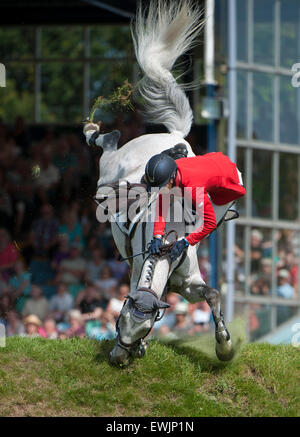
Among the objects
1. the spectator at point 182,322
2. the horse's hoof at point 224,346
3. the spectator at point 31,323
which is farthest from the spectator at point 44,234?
the horse's hoof at point 224,346

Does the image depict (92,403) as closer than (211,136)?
Yes

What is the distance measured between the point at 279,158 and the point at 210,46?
2049 millimetres

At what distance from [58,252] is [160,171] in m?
4.49

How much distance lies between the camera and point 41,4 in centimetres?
1341

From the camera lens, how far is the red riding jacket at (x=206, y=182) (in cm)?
684

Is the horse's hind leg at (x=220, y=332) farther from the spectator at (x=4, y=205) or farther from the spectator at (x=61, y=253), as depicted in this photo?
the spectator at (x=4, y=205)

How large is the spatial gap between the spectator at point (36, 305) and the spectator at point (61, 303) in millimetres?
151

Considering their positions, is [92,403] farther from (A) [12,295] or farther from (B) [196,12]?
(B) [196,12]

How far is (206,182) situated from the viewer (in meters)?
6.95

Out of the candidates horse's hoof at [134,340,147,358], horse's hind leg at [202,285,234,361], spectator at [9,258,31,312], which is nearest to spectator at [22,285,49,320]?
spectator at [9,258,31,312]

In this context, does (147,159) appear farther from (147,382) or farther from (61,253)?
(61,253)

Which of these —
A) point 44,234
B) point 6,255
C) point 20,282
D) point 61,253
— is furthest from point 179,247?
point 61,253

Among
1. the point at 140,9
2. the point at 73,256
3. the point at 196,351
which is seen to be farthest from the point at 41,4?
the point at 196,351

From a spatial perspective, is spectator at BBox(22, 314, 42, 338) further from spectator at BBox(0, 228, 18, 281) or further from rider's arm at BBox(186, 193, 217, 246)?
rider's arm at BBox(186, 193, 217, 246)
